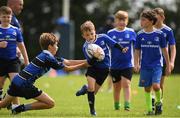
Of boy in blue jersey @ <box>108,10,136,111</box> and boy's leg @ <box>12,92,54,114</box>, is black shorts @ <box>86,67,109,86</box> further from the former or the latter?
boy in blue jersey @ <box>108,10,136,111</box>

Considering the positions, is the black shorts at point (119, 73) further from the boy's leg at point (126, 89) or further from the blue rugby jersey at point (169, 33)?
the blue rugby jersey at point (169, 33)

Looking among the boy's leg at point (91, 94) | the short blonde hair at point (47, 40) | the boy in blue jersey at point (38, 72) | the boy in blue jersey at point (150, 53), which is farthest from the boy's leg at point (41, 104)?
the boy in blue jersey at point (150, 53)

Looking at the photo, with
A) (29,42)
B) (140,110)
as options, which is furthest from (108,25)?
(29,42)

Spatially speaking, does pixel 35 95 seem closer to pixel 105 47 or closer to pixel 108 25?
pixel 105 47

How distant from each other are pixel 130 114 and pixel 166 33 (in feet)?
5.87

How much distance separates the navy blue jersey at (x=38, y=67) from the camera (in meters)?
12.1

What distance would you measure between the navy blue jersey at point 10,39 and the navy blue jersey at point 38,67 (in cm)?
122

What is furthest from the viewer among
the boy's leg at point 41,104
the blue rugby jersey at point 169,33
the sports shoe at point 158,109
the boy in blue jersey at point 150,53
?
the blue rugby jersey at point 169,33

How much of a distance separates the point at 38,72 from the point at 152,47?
7.87 ft

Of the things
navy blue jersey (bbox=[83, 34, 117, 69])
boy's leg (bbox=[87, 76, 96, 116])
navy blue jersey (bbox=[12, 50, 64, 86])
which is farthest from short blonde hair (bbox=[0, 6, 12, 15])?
boy's leg (bbox=[87, 76, 96, 116])

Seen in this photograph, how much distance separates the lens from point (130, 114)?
13227 millimetres

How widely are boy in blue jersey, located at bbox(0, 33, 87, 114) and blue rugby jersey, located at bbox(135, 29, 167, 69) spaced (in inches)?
59.8

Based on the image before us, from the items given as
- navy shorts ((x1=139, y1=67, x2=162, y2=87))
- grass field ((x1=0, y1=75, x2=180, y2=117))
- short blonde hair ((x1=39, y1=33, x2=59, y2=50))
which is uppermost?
short blonde hair ((x1=39, y1=33, x2=59, y2=50))

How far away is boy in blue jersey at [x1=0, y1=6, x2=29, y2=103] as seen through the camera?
13367mm
